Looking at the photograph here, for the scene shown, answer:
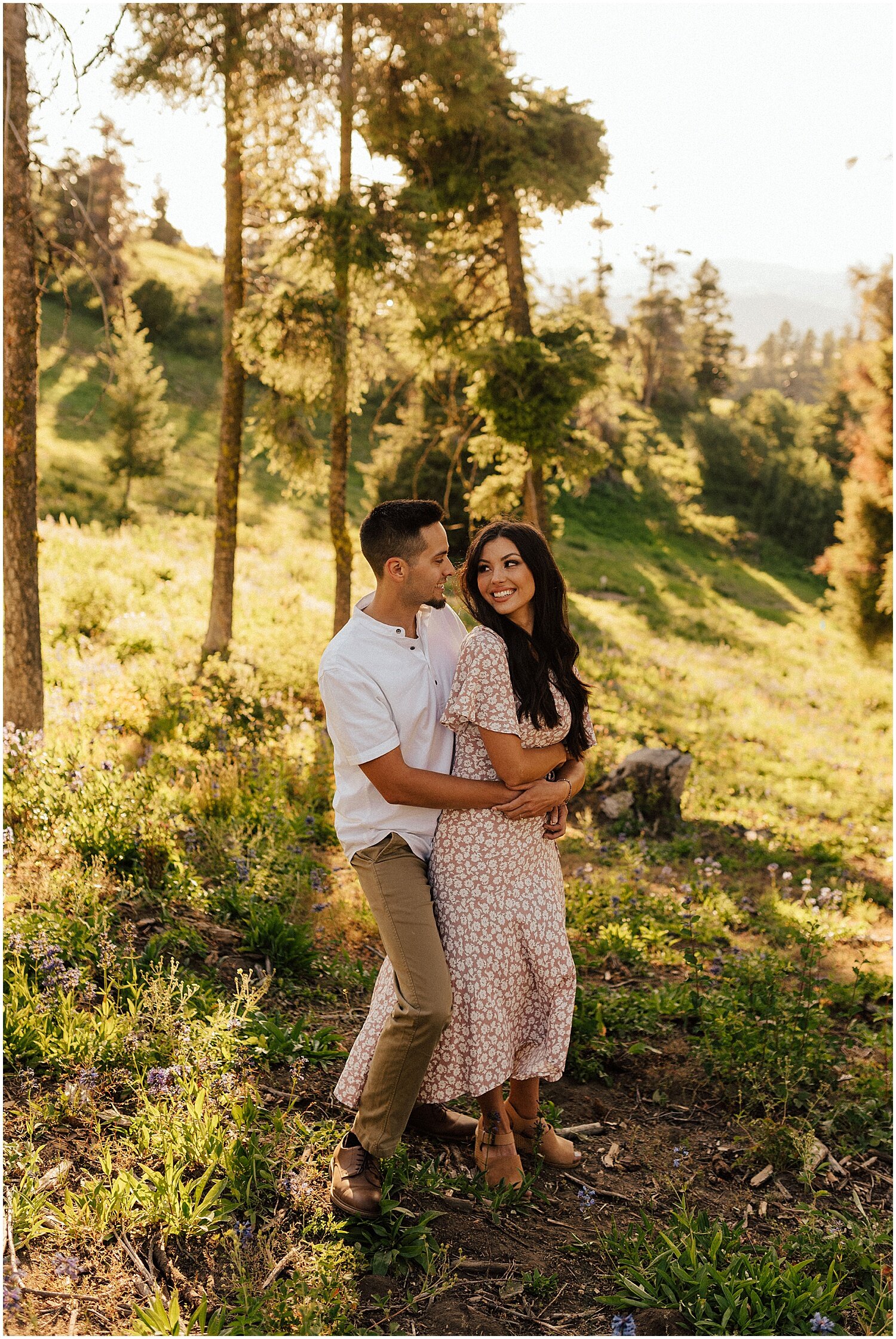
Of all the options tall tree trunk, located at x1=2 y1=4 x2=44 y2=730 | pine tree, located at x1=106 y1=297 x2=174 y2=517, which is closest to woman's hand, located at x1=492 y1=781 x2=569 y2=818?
tall tree trunk, located at x1=2 y1=4 x2=44 y2=730

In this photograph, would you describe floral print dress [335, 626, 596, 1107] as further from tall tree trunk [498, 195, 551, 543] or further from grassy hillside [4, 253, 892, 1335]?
tall tree trunk [498, 195, 551, 543]

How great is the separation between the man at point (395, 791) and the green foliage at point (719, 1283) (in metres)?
0.93

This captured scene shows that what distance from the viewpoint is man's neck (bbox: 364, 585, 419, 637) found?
349 cm

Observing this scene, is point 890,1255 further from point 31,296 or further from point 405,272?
point 405,272

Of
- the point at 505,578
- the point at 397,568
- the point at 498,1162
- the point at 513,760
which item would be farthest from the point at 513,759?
the point at 498,1162

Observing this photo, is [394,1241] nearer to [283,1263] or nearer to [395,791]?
[283,1263]

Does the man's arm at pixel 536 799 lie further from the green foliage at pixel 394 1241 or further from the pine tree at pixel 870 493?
the pine tree at pixel 870 493

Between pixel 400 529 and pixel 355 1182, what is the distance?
2.41 meters

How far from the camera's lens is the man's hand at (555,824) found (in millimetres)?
3734

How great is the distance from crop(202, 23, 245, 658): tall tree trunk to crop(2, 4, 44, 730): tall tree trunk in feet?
12.5

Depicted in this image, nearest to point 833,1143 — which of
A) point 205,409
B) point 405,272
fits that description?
point 405,272

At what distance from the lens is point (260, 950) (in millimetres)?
4930

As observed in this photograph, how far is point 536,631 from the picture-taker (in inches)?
142

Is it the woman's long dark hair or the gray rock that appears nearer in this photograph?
the woman's long dark hair
